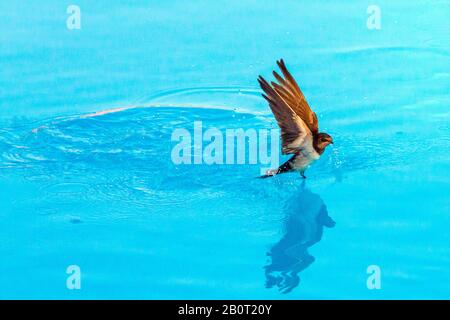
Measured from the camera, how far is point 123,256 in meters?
5.14

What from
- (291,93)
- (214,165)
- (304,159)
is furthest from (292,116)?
(214,165)

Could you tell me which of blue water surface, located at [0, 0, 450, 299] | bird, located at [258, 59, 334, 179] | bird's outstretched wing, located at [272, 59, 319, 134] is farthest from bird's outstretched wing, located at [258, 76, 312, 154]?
blue water surface, located at [0, 0, 450, 299]

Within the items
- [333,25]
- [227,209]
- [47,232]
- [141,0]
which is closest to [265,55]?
[333,25]

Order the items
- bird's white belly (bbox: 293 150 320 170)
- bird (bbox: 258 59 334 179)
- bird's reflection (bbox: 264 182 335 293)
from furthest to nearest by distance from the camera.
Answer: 1. bird's white belly (bbox: 293 150 320 170)
2. bird (bbox: 258 59 334 179)
3. bird's reflection (bbox: 264 182 335 293)

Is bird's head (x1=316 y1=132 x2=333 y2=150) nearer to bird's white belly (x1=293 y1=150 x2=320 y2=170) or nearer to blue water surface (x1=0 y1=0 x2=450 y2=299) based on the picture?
bird's white belly (x1=293 y1=150 x2=320 y2=170)

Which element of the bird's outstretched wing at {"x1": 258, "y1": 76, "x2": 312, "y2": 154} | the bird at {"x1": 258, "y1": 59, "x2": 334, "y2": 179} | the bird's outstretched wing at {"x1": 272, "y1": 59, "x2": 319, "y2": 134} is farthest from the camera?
the bird's outstretched wing at {"x1": 272, "y1": 59, "x2": 319, "y2": 134}

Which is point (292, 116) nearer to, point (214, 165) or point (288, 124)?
point (288, 124)

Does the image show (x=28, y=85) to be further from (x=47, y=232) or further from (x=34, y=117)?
(x=47, y=232)

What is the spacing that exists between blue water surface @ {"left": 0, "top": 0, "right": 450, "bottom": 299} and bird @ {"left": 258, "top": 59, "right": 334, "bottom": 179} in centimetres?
24

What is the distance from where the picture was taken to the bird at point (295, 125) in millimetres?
5414

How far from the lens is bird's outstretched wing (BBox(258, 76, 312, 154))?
5305mm

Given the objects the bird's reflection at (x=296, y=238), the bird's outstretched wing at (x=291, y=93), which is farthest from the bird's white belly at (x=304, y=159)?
the bird's outstretched wing at (x=291, y=93)

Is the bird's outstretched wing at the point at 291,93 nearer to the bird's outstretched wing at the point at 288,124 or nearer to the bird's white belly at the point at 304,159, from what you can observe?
the bird's outstretched wing at the point at 288,124

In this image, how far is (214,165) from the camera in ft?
19.8
